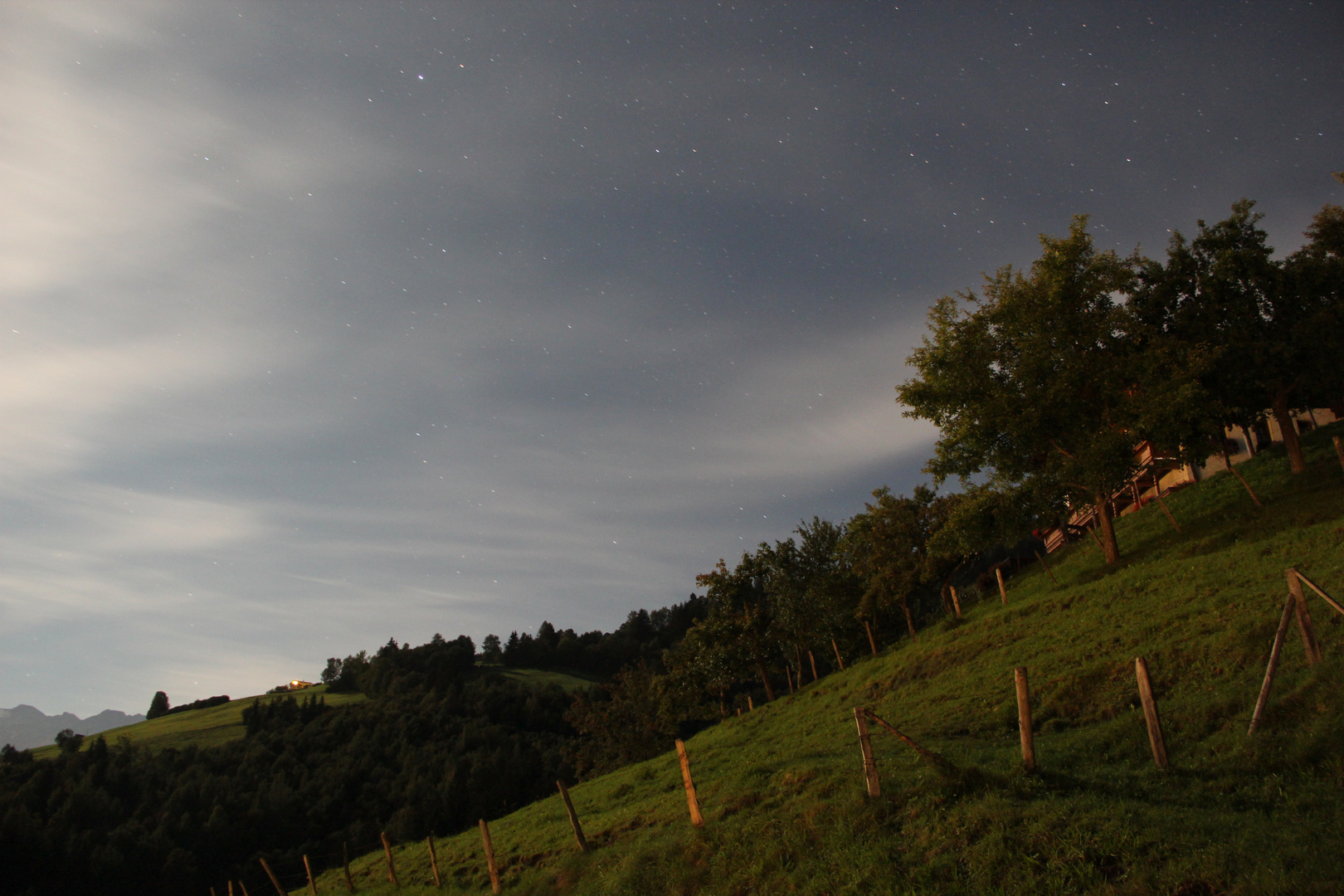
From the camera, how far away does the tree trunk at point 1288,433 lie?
109ft

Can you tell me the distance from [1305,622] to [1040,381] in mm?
21865

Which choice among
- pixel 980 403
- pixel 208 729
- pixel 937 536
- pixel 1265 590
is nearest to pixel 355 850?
pixel 208 729

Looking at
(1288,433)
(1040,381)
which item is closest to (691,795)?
(1040,381)

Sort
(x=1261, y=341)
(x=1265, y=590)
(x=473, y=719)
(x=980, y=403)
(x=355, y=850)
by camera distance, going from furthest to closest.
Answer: (x=473, y=719)
(x=355, y=850)
(x=980, y=403)
(x=1261, y=341)
(x=1265, y=590)

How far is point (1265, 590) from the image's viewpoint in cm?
2084

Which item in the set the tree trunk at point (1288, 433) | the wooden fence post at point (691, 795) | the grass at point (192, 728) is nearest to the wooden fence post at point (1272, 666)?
the wooden fence post at point (691, 795)

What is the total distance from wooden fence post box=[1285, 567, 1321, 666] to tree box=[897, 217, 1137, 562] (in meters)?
18.9

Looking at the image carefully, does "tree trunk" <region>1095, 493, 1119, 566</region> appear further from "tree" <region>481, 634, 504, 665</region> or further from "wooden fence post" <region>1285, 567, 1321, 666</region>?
"tree" <region>481, 634, 504, 665</region>

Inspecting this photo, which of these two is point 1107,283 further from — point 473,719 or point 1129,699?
point 473,719

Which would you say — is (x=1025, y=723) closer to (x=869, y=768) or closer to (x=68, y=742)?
(x=869, y=768)

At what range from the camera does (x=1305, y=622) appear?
14.6 meters

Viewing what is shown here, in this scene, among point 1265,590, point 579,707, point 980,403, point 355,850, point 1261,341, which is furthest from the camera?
point 355,850

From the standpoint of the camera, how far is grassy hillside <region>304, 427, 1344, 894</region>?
9.95 metres

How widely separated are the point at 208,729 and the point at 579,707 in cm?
9106
